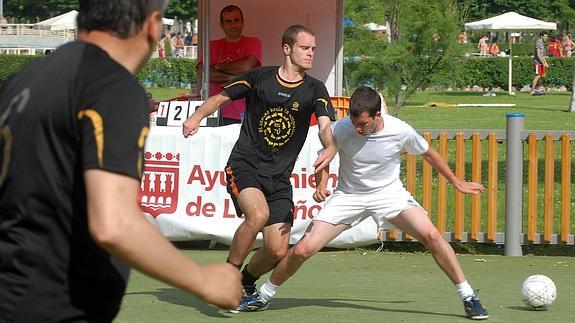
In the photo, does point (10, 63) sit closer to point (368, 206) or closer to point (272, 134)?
point (272, 134)

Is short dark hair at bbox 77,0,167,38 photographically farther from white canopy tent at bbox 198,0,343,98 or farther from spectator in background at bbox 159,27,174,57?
spectator in background at bbox 159,27,174,57


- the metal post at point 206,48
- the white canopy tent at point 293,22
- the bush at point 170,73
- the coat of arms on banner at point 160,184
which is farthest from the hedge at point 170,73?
the coat of arms on banner at point 160,184

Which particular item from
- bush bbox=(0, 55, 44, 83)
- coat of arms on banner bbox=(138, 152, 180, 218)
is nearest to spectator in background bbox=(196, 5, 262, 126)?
coat of arms on banner bbox=(138, 152, 180, 218)

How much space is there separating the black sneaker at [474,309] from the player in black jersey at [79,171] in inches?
207

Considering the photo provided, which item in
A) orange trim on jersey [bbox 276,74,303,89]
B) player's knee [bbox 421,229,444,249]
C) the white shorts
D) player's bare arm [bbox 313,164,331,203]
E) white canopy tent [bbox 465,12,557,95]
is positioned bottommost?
player's knee [bbox 421,229,444,249]

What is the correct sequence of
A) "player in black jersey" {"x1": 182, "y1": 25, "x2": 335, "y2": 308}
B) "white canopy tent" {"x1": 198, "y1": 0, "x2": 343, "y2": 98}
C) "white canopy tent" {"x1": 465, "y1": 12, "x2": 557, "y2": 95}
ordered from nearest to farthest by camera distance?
1. "player in black jersey" {"x1": 182, "y1": 25, "x2": 335, "y2": 308}
2. "white canopy tent" {"x1": 198, "y1": 0, "x2": 343, "y2": 98}
3. "white canopy tent" {"x1": 465, "y1": 12, "x2": 557, "y2": 95}

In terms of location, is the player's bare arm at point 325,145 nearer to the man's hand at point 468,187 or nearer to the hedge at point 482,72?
the man's hand at point 468,187

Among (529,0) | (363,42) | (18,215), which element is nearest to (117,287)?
(18,215)

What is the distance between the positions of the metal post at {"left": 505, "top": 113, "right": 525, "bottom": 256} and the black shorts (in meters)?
3.72

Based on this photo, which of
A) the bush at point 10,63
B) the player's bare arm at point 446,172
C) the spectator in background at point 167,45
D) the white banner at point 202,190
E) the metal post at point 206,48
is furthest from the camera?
the spectator in background at point 167,45

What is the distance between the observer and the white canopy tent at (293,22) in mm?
15117

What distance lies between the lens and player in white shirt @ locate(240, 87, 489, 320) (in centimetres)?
849

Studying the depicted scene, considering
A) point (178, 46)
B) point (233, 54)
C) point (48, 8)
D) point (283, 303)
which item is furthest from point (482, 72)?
point (48, 8)

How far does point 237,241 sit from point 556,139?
4.49 m
